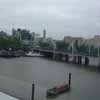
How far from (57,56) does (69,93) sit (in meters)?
17.1

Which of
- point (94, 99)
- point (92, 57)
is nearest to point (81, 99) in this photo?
point (94, 99)

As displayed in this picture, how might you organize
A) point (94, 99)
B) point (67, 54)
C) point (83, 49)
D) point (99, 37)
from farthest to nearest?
point (99, 37) → point (83, 49) → point (67, 54) → point (94, 99)

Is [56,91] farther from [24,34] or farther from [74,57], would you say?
[24,34]

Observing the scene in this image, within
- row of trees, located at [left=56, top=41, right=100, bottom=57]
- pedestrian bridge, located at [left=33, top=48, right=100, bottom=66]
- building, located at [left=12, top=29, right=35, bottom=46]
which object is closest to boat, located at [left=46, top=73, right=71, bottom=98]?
pedestrian bridge, located at [left=33, top=48, right=100, bottom=66]

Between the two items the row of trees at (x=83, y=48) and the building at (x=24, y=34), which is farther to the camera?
the building at (x=24, y=34)

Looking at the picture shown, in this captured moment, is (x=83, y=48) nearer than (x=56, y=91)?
No

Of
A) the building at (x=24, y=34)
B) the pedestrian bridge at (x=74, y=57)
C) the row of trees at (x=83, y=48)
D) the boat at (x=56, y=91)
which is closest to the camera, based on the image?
the boat at (x=56, y=91)

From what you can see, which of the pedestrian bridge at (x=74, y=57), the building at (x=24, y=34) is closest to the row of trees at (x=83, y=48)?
the pedestrian bridge at (x=74, y=57)

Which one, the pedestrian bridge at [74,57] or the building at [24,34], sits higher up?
the building at [24,34]

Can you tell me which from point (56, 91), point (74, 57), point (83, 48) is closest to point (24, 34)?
point (83, 48)

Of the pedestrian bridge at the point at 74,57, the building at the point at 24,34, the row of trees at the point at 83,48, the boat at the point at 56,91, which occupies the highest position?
the building at the point at 24,34

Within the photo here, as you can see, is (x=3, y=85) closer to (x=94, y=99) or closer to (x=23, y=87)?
(x=23, y=87)

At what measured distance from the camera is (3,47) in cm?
2408

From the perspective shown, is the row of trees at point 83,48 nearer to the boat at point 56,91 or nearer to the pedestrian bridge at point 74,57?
the pedestrian bridge at point 74,57
